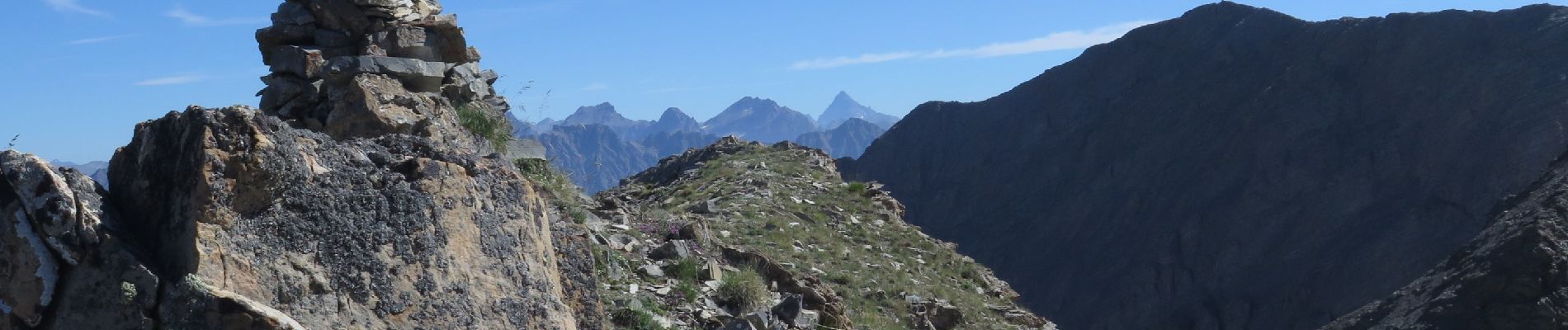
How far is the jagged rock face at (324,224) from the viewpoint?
497 cm

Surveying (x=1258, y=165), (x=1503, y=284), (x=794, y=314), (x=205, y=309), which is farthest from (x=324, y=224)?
(x=1258, y=165)

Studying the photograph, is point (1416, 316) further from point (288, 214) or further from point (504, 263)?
point (288, 214)

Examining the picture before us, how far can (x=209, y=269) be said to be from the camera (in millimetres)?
4828

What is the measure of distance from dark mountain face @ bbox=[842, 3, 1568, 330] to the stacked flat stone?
50.8m

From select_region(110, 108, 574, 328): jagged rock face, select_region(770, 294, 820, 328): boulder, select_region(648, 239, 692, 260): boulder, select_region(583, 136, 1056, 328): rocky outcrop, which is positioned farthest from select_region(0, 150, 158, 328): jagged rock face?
select_region(648, 239, 692, 260): boulder

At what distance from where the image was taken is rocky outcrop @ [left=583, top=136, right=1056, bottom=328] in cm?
945

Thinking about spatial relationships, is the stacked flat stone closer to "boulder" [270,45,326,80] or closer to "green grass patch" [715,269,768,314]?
"boulder" [270,45,326,80]

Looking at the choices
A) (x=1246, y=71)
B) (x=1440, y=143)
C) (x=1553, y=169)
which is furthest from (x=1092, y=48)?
(x=1553, y=169)

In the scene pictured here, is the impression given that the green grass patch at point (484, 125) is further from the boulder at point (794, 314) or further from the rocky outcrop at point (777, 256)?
the boulder at point (794, 314)

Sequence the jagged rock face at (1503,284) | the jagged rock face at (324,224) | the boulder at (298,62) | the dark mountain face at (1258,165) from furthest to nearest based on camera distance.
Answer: the dark mountain face at (1258,165) → the jagged rock face at (1503,284) → the boulder at (298,62) → the jagged rock face at (324,224)

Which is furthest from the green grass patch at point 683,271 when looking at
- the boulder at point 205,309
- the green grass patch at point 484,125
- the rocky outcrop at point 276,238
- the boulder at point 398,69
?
the boulder at point 205,309

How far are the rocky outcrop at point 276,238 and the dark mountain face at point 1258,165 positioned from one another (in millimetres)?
53727

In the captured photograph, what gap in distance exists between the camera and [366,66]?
989 cm

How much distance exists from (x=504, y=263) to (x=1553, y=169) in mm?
16666
